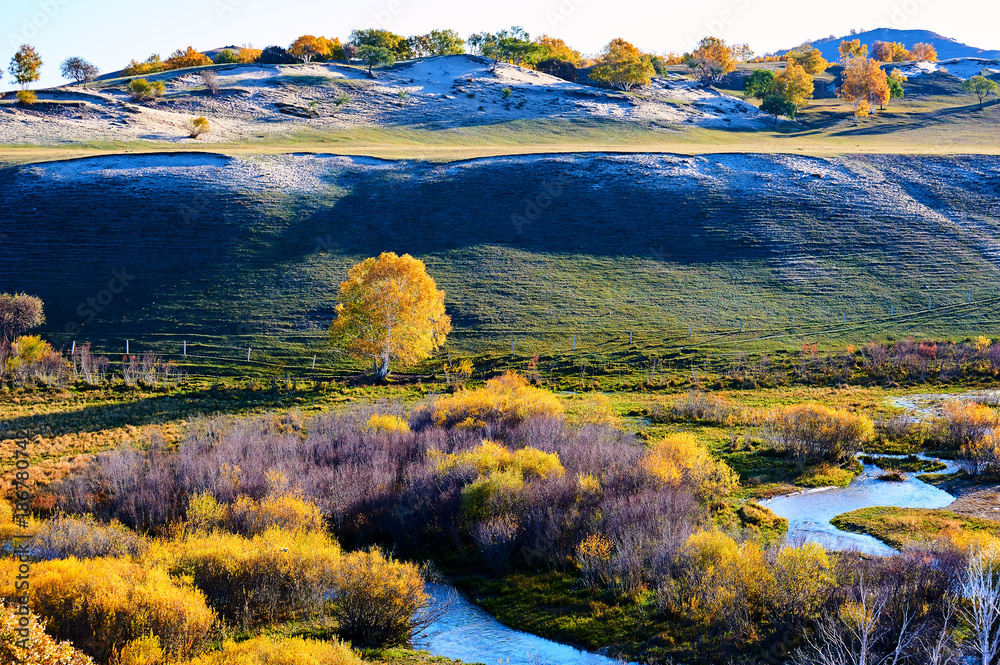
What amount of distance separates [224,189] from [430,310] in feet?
111

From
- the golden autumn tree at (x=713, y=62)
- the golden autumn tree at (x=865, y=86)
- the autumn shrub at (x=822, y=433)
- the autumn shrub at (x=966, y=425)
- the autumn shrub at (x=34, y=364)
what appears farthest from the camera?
the golden autumn tree at (x=713, y=62)

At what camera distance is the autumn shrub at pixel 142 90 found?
10181 centimetres

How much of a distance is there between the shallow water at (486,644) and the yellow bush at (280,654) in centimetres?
332

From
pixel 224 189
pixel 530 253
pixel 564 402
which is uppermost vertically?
pixel 224 189

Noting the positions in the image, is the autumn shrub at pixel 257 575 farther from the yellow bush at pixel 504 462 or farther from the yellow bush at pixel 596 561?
the yellow bush at pixel 504 462

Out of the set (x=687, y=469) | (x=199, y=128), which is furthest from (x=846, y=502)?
(x=199, y=128)

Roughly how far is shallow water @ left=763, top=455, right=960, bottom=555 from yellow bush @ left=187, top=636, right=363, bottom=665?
14618 millimetres

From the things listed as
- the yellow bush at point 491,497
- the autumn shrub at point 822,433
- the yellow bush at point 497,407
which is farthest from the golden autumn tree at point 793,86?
the yellow bush at point 491,497

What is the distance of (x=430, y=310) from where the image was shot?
45188mm

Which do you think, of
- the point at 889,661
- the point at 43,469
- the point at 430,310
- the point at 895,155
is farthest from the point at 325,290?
the point at 895,155

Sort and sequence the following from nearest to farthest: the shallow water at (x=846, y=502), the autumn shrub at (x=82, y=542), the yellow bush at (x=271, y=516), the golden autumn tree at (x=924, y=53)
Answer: the autumn shrub at (x=82, y=542) < the yellow bush at (x=271, y=516) < the shallow water at (x=846, y=502) < the golden autumn tree at (x=924, y=53)

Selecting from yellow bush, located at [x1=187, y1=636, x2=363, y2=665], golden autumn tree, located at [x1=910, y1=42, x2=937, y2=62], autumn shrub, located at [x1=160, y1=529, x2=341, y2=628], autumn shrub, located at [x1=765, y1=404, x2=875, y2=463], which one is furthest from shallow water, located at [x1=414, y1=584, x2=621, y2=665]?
golden autumn tree, located at [x1=910, y1=42, x2=937, y2=62]

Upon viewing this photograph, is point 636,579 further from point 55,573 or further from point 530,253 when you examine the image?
point 530,253

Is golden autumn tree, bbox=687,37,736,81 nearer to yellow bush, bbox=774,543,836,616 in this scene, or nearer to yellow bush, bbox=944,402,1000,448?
yellow bush, bbox=944,402,1000,448
